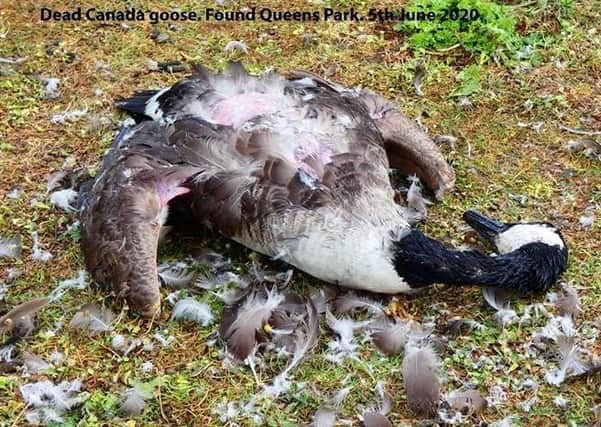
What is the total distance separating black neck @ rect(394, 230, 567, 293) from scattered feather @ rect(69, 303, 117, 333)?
143 centimetres

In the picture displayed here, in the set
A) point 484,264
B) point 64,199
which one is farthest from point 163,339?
point 484,264

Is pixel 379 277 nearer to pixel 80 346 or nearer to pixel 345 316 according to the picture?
pixel 345 316

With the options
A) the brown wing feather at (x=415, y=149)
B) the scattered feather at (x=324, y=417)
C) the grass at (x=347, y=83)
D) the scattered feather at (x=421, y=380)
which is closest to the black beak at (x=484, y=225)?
the grass at (x=347, y=83)

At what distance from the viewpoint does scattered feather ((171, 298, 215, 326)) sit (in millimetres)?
4199

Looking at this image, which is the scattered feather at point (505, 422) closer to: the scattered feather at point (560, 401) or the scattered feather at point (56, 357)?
the scattered feather at point (560, 401)

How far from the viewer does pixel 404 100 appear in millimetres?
5770

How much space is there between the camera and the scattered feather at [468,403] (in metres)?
3.83

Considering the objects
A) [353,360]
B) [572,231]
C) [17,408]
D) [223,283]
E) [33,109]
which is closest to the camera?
[17,408]

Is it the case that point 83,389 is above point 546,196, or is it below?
below

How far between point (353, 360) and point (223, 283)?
32.3 inches

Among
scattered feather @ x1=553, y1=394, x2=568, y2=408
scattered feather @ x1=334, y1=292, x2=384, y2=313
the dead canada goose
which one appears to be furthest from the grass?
the dead canada goose

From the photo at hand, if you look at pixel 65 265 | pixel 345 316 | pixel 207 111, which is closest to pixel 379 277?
pixel 345 316

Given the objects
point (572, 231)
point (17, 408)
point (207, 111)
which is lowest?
point (17, 408)

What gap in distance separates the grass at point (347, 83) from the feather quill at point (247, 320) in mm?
103
